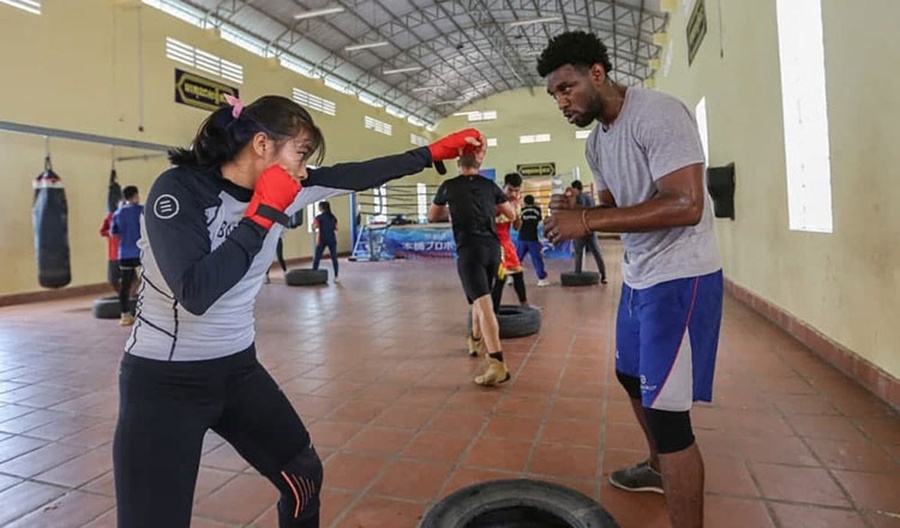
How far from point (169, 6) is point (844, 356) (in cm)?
1279

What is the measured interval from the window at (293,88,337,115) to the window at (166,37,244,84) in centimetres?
224

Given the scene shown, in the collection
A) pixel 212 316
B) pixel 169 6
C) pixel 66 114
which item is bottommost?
pixel 212 316

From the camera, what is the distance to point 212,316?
4.05 feet

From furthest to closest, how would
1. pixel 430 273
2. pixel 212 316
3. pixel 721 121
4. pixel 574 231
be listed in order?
pixel 430 273, pixel 721 121, pixel 574 231, pixel 212 316

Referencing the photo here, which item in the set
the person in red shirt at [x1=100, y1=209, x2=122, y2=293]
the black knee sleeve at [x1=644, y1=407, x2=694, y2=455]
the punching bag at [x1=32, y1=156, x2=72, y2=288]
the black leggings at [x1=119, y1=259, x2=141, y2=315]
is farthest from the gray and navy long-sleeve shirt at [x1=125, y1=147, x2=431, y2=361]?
the punching bag at [x1=32, y1=156, x2=72, y2=288]

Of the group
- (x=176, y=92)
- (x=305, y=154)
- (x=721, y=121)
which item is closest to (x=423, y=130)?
(x=176, y=92)

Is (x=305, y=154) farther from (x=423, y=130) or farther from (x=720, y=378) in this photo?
(x=423, y=130)

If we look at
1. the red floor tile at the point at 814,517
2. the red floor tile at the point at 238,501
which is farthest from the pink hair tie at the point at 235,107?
the red floor tile at the point at 814,517

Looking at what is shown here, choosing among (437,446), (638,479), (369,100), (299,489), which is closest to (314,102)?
(369,100)

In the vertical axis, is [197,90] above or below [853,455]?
above

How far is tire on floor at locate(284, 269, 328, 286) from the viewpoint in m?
9.05

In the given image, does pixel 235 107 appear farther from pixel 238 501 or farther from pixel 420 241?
pixel 420 241

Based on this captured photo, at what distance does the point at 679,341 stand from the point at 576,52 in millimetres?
906

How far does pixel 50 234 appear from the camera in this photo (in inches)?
252
